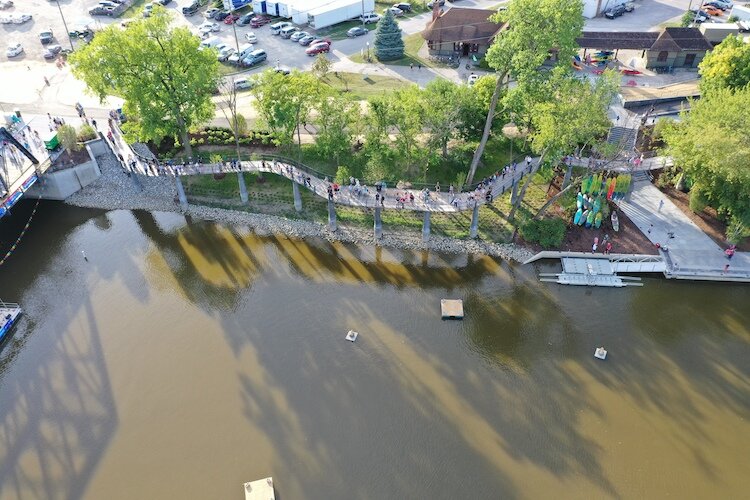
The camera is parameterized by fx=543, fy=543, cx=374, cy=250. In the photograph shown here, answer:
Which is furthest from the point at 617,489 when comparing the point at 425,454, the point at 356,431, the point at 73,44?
the point at 73,44

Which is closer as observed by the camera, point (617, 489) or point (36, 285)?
point (617, 489)

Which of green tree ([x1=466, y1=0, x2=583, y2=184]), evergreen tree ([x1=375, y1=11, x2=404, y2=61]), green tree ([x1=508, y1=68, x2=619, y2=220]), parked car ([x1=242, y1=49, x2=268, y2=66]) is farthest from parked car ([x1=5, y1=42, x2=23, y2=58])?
green tree ([x1=508, y1=68, x2=619, y2=220])

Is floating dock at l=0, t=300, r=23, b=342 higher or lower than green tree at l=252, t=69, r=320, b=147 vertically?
lower

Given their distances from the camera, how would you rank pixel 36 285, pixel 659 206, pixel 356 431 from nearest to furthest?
1. pixel 356 431
2. pixel 36 285
3. pixel 659 206

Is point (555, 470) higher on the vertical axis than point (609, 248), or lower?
lower

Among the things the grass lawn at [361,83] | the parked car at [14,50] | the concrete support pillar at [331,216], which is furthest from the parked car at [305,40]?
the parked car at [14,50]

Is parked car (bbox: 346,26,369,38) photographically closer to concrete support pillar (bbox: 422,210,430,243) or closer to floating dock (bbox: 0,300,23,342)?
concrete support pillar (bbox: 422,210,430,243)

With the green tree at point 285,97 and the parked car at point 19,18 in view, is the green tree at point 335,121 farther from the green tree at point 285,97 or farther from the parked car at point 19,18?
the parked car at point 19,18

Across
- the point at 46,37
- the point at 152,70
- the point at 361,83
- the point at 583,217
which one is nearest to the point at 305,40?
the point at 361,83

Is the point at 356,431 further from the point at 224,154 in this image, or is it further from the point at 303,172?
the point at 224,154
